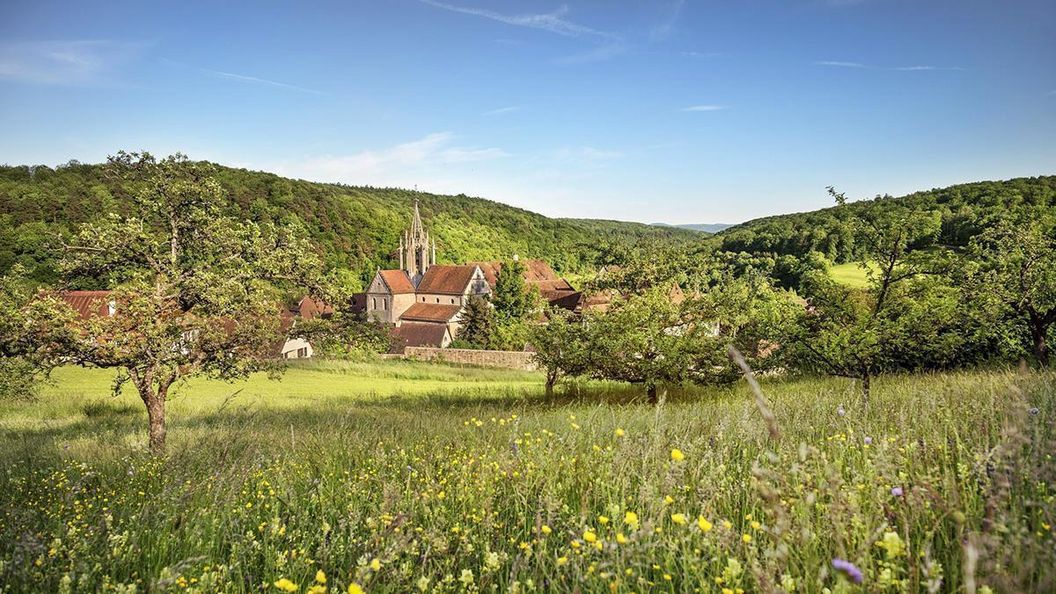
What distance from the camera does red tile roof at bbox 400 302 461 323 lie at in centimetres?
8156

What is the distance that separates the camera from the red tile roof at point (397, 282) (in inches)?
3563

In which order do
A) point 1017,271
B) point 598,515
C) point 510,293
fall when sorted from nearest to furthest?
point 598,515 < point 1017,271 < point 510,293

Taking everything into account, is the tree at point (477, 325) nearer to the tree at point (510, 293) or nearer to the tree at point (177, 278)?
the tree at point (510, 293)

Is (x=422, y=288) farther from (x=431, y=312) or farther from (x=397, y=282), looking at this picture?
(x=431, y=312)

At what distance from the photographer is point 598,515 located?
2852 mm

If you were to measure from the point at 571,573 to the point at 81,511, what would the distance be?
3.76m

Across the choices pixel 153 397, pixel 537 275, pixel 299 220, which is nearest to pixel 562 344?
pixel 153 397

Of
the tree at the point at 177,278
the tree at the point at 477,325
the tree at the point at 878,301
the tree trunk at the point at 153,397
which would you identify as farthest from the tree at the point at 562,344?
the tree at the point at 477,325

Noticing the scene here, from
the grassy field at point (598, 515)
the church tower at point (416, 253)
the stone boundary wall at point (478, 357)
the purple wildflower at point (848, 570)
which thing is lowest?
the stone boundary wall at point (478, 357)

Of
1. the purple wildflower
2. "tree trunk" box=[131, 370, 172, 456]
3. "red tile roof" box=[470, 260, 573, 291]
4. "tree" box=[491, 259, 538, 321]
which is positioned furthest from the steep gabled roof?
the purple wildflower

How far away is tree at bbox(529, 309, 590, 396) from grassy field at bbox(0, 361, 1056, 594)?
13.0 meters

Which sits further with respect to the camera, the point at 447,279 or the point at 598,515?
the point at 447,279

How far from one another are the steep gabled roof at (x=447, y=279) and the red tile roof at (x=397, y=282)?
2135mm

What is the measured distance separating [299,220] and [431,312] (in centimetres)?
5742
